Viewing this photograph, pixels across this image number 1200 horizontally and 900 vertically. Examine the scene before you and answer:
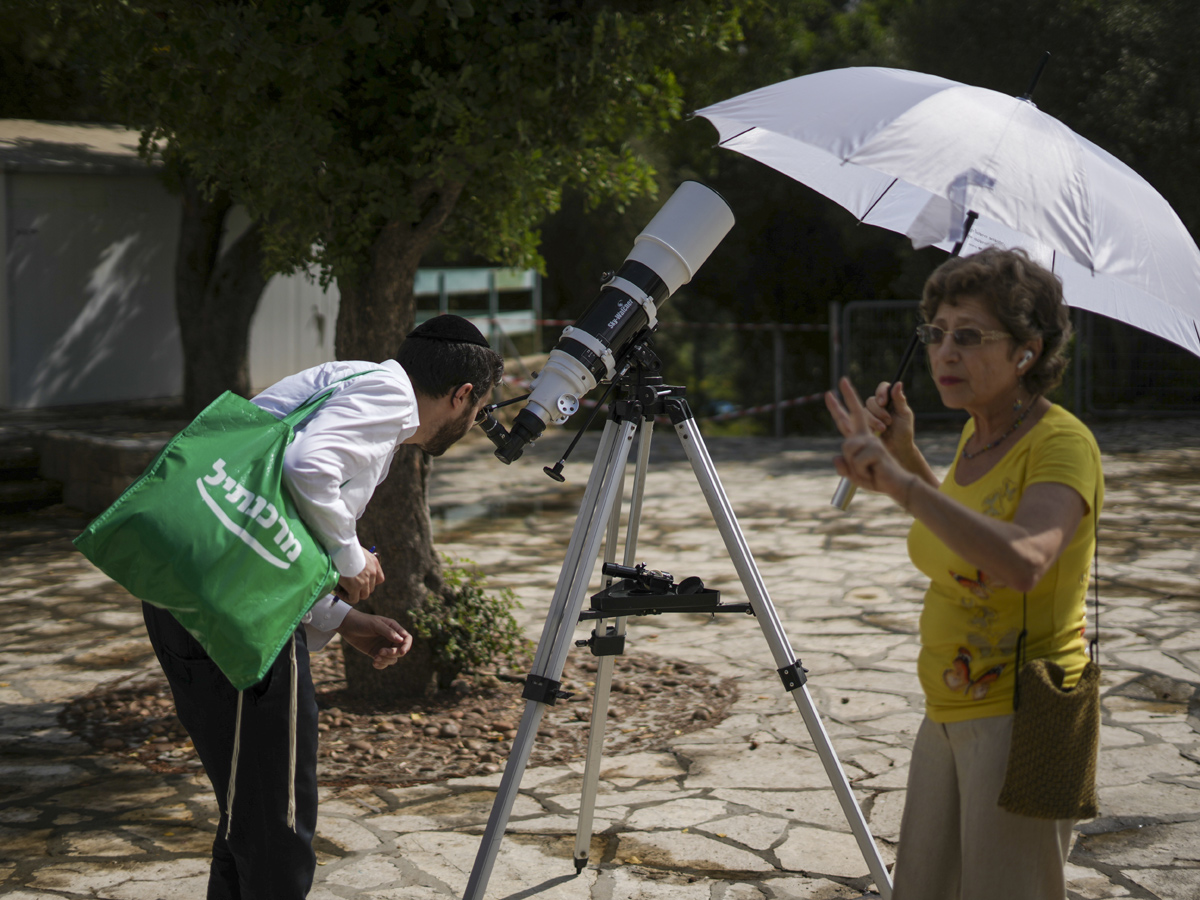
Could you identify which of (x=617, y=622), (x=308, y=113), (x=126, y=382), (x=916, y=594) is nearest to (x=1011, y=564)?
(x=617, y=622)

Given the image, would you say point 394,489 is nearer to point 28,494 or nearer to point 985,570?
point 985,570

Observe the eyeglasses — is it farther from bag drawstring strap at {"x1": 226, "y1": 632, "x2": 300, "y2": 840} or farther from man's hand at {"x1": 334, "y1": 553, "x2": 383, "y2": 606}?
bag drawstring strap at {"x1": 226, "y1": 632, "x2": 300, "y2": 840}

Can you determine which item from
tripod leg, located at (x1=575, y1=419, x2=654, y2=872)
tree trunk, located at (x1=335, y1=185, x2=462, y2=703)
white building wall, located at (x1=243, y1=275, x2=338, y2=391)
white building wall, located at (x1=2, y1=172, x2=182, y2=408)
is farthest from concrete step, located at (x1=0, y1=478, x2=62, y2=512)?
tripod leg, located at (x1=575, y1=419, x2=654, y2=872)

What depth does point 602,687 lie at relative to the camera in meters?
3.48

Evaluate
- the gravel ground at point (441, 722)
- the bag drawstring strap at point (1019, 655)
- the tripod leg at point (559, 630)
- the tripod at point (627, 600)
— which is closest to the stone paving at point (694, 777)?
the gravel ground at point (441, 722)

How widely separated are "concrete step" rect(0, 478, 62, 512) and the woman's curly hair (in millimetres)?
9238

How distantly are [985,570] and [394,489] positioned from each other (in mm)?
3390

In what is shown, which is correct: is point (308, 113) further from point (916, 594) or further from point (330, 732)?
point (916, 594)

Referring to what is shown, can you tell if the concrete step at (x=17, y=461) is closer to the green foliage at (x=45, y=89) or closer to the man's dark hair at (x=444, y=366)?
the green foliage at (x=45, y=89)

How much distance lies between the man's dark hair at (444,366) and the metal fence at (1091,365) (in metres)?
11.6

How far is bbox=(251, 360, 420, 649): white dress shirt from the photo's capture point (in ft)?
7.89

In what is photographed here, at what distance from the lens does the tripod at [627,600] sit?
2994 mm

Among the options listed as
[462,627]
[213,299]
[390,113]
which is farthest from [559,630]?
[213,299]

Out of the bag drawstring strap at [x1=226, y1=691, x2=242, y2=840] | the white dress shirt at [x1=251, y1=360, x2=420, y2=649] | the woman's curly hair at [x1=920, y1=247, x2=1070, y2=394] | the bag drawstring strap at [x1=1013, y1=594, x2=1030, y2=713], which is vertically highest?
the woman's curly hair at [x1=920, y1=247, x2=1070, y2=394]
